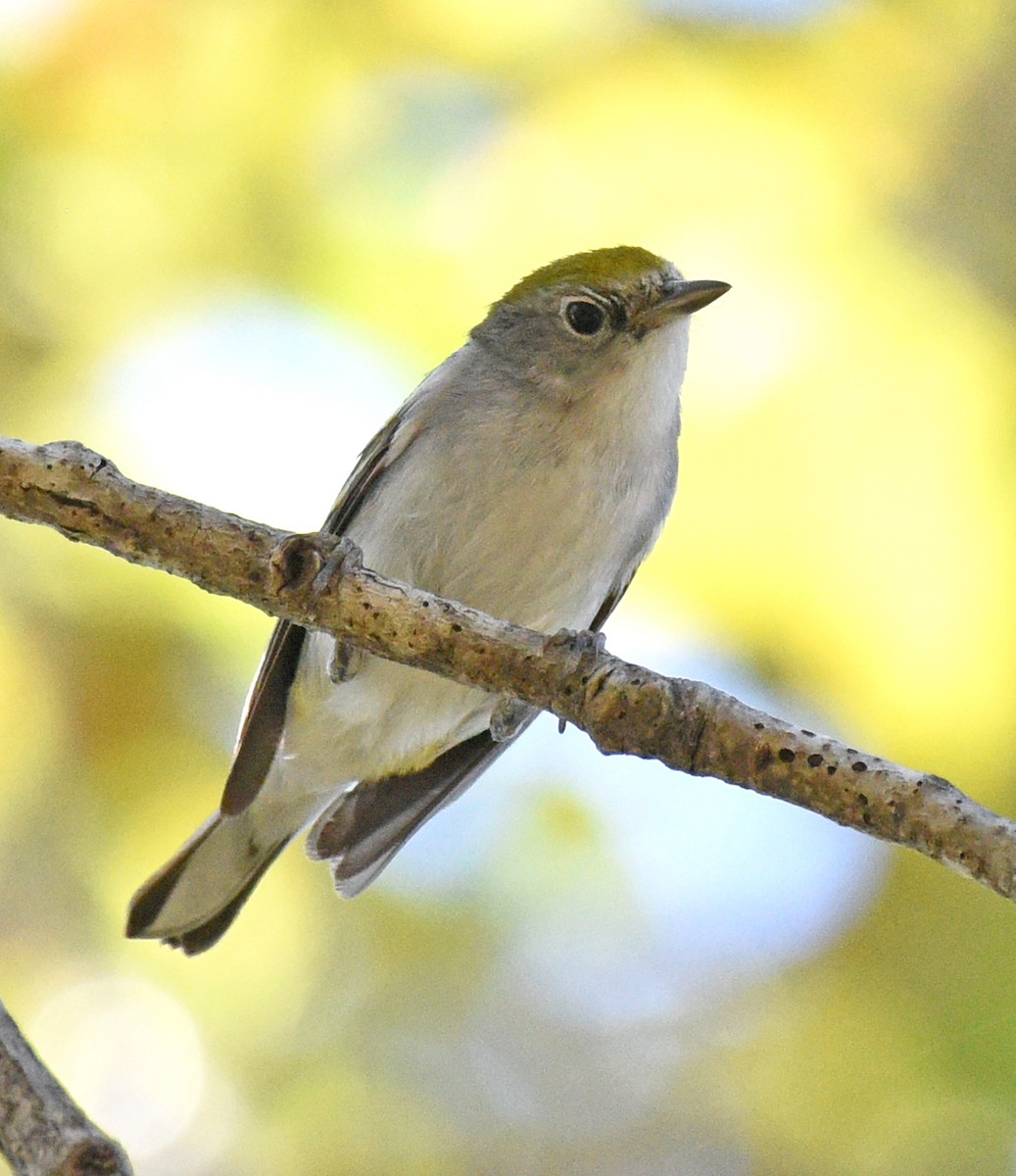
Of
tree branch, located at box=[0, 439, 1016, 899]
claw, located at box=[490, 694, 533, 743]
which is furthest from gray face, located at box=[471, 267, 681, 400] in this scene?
tree branch, located at box=[0, 439, 1016, 899]

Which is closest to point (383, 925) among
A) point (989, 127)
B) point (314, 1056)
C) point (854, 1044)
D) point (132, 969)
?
point (314, 1056)

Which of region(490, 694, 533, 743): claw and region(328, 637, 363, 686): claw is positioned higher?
region(490, 694, 533, 743): claw

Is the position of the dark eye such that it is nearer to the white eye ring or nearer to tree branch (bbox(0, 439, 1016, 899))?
the white eye ring

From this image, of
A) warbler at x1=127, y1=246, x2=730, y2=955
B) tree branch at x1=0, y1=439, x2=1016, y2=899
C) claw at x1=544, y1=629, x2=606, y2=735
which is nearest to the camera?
tree branch at x1=0, y1=439, x2=1016, y2=899

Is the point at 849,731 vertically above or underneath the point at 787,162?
underneath

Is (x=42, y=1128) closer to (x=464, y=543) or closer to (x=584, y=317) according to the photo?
(x=464, y=543)

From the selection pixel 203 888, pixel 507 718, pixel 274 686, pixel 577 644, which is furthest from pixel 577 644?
pixel 203 888

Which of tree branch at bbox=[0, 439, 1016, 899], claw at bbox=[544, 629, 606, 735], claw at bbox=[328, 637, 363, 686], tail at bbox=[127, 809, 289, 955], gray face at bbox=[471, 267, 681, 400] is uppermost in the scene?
gray face at bbox=[471, 267, 681, 400]

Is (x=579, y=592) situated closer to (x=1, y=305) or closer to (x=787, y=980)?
(x=787, y=980)
